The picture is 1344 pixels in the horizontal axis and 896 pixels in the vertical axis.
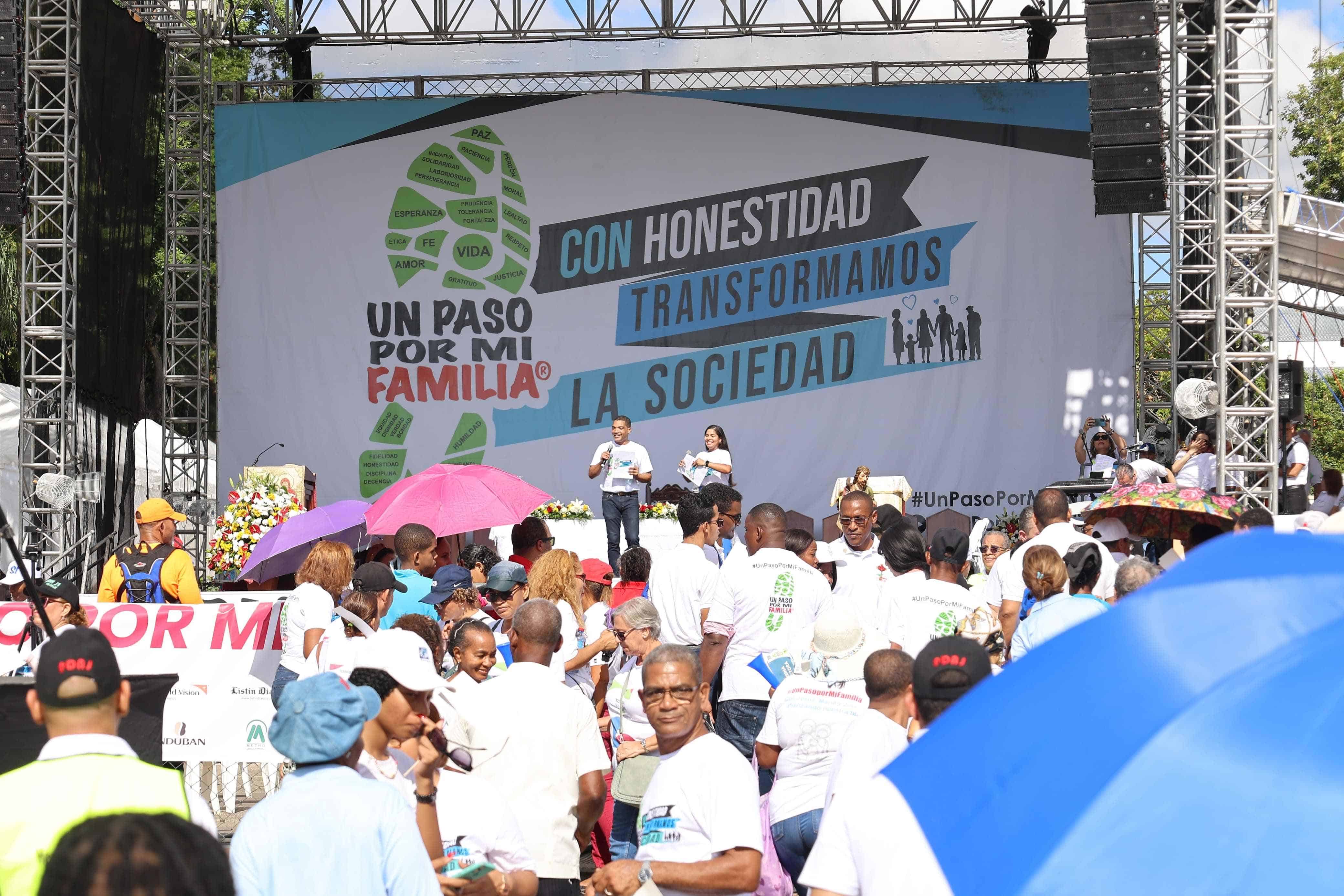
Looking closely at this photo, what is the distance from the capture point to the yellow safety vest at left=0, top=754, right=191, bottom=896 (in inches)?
105

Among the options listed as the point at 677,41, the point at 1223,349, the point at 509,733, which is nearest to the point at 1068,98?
the point at 677,41

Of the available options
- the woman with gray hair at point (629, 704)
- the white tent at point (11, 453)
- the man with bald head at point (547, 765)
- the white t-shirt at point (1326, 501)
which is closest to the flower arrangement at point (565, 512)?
the white tent at point (11, 453)

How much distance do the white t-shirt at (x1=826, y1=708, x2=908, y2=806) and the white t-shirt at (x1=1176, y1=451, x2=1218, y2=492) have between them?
906cm

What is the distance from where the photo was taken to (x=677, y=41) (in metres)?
16.9

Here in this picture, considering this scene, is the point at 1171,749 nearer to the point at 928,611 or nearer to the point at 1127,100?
the point at 928,611

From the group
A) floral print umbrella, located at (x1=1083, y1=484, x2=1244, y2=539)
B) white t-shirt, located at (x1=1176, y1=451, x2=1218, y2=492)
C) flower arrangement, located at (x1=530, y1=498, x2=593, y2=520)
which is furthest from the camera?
flower arrangement, located at (x1=530, y1=498, x2=593, y2=520)

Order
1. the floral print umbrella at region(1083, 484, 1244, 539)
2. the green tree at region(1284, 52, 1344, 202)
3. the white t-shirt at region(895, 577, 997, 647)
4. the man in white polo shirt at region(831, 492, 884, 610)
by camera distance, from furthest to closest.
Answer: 1. the green tree at region(1284, 52, 1344, 202)
2. the floral print umbrella at region(1083, 484, 1244, 539)
3. the man in white polo shirt at region(831, 492, 884, 610)
4. the white t-shirt at region(895, 577, 997, 647)

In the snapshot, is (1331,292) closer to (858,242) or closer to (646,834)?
(858,242)

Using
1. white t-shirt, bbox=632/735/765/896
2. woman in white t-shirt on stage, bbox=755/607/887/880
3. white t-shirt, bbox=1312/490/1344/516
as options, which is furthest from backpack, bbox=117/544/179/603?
white t-shirt, bbox=1312/490/1344/516

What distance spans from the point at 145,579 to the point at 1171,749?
730 centimetres

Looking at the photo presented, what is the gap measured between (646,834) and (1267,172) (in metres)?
10.4

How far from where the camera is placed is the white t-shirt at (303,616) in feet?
20.3

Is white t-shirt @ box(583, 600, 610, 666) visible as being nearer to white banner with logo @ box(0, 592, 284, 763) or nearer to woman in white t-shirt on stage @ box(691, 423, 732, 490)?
white banner with logo @ box(0, 592, 284, 763)

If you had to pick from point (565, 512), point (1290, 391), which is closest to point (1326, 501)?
point (1290, 391)
